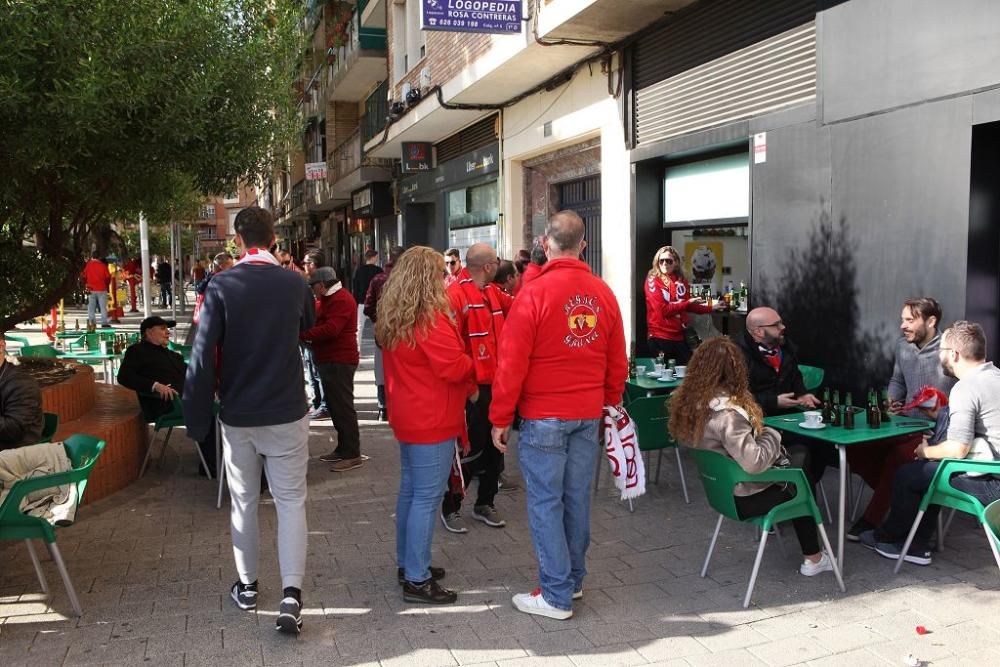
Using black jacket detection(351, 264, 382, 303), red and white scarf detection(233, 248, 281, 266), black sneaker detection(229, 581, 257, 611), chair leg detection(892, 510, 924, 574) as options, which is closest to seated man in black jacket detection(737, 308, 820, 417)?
chair leg detection(892, 510, 924, 574)

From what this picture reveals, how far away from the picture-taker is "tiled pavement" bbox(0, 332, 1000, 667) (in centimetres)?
382

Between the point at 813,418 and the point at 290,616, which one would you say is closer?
the point at 290,616

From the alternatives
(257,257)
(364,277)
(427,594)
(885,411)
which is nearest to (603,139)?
(364,277)

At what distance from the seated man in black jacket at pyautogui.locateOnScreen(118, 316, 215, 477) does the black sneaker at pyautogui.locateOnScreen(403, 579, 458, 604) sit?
3.19 meters

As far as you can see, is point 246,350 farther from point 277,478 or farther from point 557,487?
point 557,487

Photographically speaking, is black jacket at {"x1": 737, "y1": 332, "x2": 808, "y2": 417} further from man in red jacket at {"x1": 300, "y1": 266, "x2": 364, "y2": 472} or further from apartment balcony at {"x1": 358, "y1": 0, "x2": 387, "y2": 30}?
apartment balcony at {"x1": 358, "y1": 0, "x2": 387, "y2": 30}

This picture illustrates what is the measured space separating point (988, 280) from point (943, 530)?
2243 millimetres

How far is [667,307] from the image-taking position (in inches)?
332

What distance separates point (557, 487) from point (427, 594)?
0.94 meters

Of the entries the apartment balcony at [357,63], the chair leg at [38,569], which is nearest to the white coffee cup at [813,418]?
the chair leg at [38,569]

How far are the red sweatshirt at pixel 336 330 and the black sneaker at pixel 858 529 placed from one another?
13.7 feet

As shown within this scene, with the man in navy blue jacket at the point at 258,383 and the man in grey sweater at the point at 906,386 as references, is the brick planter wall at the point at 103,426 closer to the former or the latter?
the man in navy blue jacket at the point at 258,383

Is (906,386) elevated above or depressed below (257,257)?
below

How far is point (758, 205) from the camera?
8.39 m
